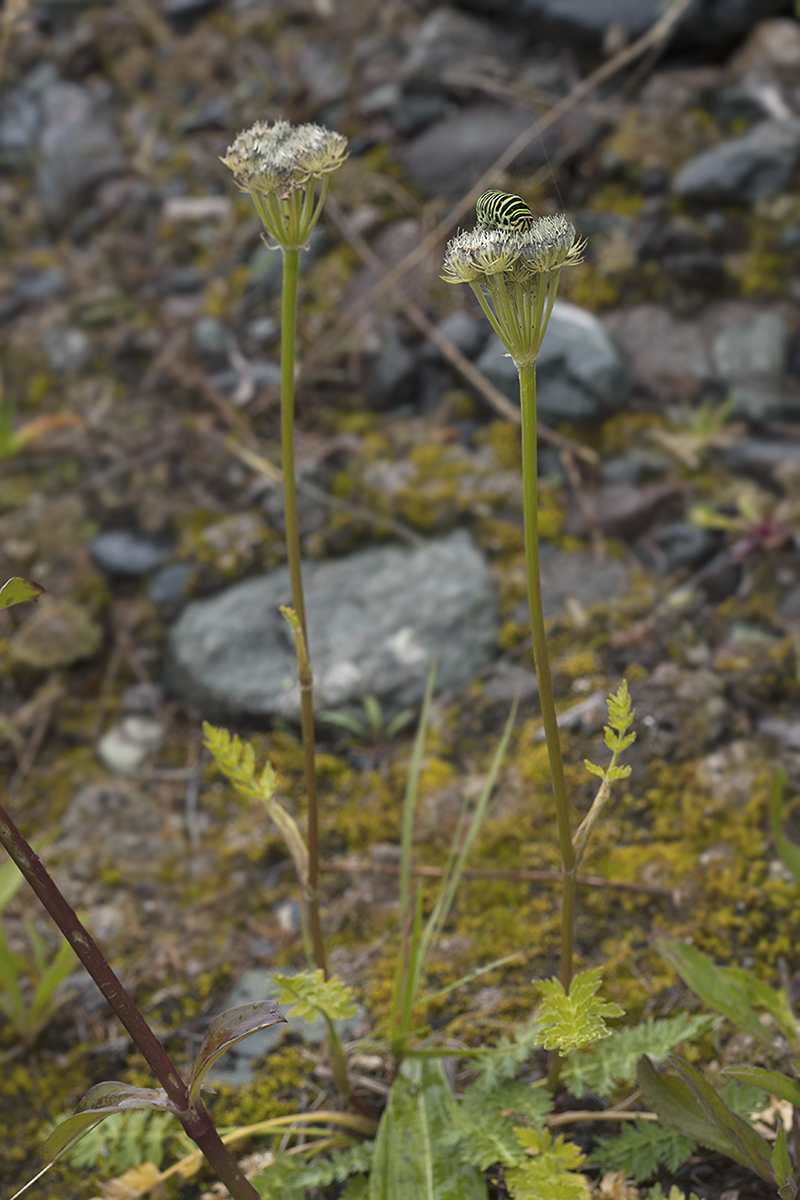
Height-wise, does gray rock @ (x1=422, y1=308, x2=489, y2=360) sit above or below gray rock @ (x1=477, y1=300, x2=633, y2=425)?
above

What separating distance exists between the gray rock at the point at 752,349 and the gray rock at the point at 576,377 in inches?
14.1

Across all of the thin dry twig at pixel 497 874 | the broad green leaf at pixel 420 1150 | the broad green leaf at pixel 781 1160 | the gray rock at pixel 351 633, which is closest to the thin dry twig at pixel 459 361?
the gray rock at pixel 351 633

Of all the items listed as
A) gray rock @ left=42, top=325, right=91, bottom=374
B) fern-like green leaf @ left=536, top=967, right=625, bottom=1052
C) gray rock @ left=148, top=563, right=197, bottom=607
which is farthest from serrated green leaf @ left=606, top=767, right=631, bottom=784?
gray rock @ left=42, top=325, right=91, bottom=374

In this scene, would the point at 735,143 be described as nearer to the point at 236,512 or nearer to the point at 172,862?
the point at 236,512

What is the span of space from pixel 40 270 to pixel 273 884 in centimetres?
320

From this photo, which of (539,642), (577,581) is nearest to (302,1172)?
(539,642)

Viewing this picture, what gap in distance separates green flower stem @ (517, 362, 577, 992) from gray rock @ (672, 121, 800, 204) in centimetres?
276

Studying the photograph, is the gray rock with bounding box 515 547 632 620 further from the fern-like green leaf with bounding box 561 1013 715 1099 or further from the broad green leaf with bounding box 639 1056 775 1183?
the broad green leaf with bounding box 639 1056 775 1183

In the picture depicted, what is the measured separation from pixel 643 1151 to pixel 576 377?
2379 mm

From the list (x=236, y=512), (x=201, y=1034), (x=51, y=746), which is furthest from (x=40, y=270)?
(x=201, y=1034)

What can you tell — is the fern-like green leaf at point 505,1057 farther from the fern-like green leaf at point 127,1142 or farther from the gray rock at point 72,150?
the gray rock at point 72,150

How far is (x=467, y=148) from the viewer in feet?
12.6

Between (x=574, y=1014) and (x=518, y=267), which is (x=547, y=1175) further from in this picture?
(x=518, y=267)

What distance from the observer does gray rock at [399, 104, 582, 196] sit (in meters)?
3.76
